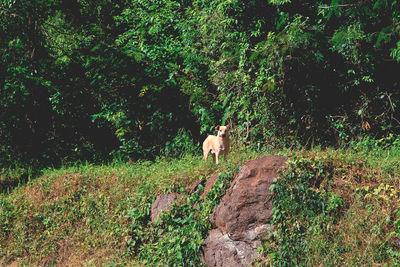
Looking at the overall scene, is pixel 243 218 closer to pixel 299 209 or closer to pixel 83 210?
pixel 299 209

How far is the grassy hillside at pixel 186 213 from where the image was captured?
6.14m

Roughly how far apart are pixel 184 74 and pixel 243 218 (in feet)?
20.5

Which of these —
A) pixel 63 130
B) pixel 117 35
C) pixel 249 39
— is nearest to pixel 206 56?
pixel 249 39

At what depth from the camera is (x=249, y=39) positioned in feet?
35.5

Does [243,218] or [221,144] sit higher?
[221,144]

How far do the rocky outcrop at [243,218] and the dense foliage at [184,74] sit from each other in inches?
133

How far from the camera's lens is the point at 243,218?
667 centimetres

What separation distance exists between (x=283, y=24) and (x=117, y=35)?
18.8 ft

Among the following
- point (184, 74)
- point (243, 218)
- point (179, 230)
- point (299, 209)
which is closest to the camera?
point (299, 209)

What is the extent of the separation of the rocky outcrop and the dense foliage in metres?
3.37

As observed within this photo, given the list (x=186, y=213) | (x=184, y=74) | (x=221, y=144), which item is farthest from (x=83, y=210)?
(x=184, y=74)

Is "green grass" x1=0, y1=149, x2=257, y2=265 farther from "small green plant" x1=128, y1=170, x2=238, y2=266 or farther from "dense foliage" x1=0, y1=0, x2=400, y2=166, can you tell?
"dense foliage" x1=0, y1=0, x2=400, y2=166

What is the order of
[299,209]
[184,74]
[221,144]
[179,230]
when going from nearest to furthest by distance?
[299,209] → [179,230] → [221,144] → [184,74]

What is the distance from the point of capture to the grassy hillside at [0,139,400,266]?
614 centimetres
